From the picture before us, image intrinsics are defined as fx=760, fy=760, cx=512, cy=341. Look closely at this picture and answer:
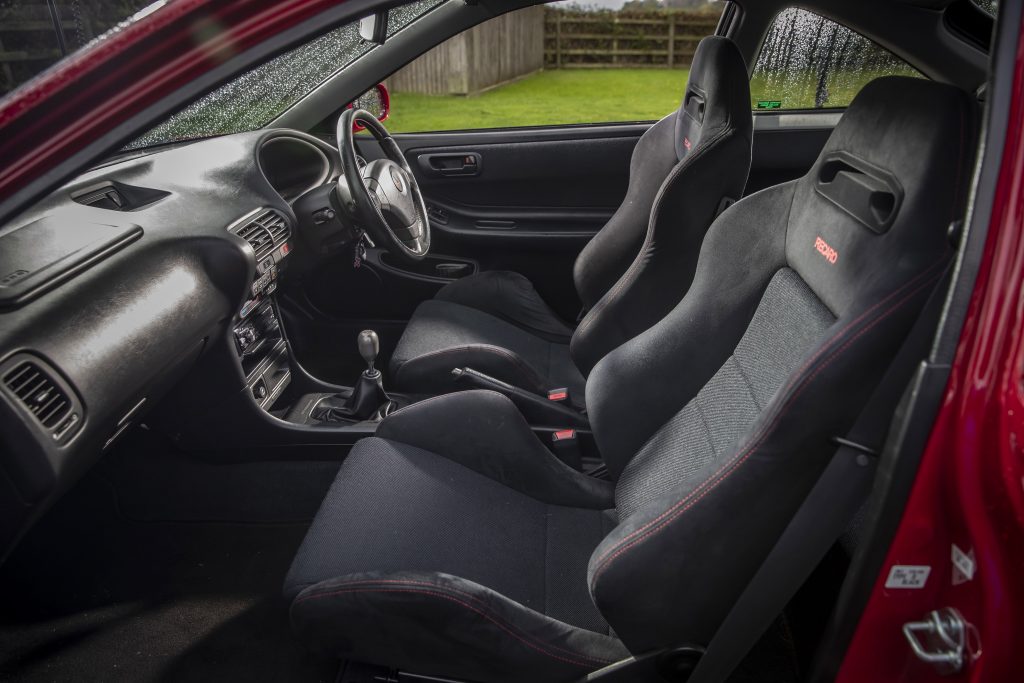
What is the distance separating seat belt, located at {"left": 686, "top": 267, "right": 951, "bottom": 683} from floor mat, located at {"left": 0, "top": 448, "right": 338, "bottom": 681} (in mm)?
981

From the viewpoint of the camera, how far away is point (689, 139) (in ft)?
6.72

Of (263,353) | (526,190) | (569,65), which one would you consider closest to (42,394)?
(263,353)

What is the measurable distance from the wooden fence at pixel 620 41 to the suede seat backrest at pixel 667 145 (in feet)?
20.5

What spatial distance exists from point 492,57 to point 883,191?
633 centimetres

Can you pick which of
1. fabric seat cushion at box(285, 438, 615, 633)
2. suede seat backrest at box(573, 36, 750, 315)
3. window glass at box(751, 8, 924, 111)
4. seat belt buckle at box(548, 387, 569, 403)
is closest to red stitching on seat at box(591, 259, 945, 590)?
fabric seat cushion at box(285, 438, 615, 633)

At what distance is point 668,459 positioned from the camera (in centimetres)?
144

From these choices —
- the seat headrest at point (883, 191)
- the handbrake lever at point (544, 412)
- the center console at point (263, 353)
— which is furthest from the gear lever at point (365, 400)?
the seat headrest at point (883, 191)

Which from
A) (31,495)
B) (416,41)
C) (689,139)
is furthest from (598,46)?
(31,495)

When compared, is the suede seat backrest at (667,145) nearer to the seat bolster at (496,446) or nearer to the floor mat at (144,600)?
the seat bolster at (496,446)

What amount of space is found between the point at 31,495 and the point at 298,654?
0.75 meters

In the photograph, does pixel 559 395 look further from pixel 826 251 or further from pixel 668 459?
pixel 826 251

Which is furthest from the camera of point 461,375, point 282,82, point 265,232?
point 282,82

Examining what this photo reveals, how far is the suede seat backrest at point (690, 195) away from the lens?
181 cm

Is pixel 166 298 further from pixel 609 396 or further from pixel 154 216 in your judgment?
pixel 609 396
